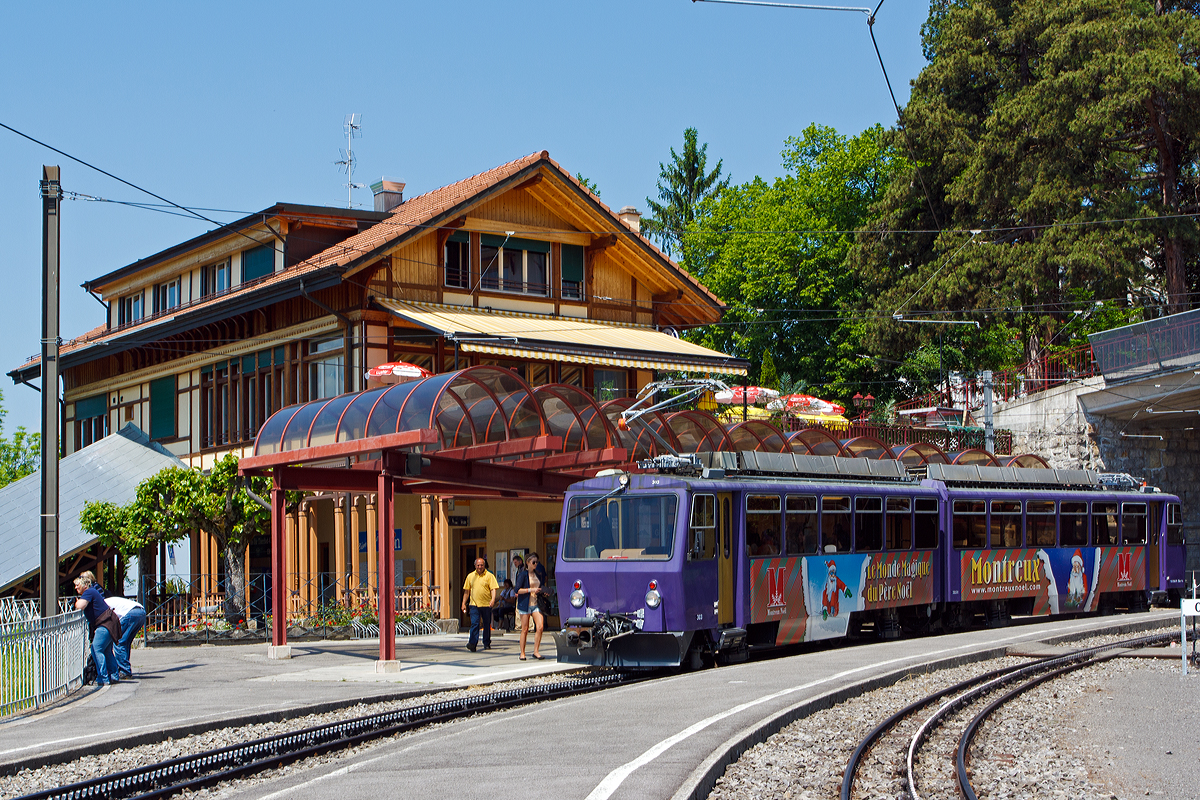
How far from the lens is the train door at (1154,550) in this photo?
2833cm

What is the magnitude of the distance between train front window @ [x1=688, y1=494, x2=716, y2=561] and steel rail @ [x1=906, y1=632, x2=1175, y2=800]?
377 cm

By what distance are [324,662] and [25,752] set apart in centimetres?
904

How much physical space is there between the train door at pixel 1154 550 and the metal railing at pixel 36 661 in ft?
72.5

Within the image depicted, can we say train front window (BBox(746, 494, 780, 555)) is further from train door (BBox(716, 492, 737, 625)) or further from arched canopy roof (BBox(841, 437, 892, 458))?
arched canopy roof (BBox(841, 437, 892, 458))

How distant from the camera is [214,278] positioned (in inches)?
1426

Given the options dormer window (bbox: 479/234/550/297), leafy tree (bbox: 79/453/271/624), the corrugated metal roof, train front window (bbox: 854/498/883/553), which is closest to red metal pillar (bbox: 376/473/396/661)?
train front window (bbox: 854/498/883/553)

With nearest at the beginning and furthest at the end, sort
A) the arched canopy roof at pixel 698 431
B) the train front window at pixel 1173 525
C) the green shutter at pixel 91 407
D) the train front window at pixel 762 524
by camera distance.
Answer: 1. the train front window at pixel 762 524
2. the arched canopy roof at pixel 698 431
3. the train front window at pixel 1173 525
4. the green shutter at pixel 91 407

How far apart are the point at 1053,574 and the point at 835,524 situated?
7953 millimetres

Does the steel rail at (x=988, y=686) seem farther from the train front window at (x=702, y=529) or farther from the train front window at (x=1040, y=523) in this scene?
the train front window at (x=702, y=529)

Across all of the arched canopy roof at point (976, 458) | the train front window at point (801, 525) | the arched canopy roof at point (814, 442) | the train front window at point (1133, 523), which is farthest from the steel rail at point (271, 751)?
the train front window at point (1133, 523)

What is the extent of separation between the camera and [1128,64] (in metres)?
35.3

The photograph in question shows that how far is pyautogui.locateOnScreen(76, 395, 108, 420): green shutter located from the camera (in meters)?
40.2

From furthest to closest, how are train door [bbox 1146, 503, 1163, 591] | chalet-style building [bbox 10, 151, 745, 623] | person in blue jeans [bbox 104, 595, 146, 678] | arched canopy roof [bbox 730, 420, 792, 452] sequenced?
1. chalet-style building [bbox 10, 151, 745, 623]
2. train door [bbox 1146, 503, 1163, 591]
3. arched canopy roof [bbox 730, 420, 792, 452]
4. person in blue jeans [bbox 104, 595, 146, 678]

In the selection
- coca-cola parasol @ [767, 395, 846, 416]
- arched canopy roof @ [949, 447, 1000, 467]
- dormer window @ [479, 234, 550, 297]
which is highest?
dormer window @ [479, 234, 550, 297]
